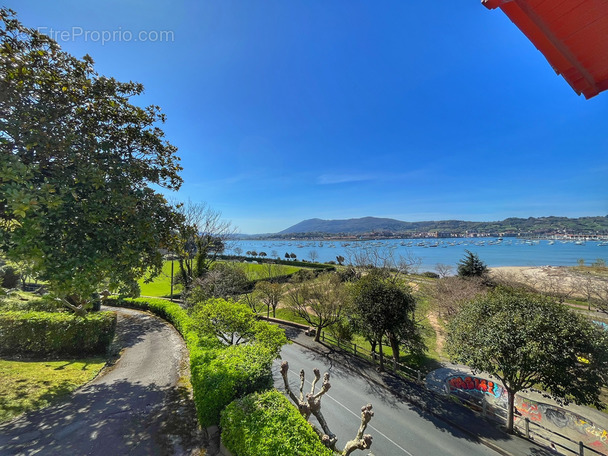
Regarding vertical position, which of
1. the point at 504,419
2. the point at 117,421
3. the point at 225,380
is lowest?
the point at 504,419

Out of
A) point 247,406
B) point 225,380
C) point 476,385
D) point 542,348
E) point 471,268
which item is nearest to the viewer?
point 247,406

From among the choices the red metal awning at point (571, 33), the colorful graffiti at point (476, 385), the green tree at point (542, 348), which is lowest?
the colorful graffiti at point (476, 385)

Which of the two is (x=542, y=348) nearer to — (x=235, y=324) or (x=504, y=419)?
(x=504, y=419)

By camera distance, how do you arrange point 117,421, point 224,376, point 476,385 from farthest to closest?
1. point 476,385
2. point 117,421
3. point 224,376

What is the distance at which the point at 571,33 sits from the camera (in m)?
1.61

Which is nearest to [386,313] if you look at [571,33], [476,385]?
[476,385]

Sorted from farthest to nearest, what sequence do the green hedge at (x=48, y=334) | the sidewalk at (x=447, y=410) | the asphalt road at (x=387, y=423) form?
the green hedge at (x=48, y=334), the sidewalk at (x=447, y=410), the asphalt road at (x=387, y=423)

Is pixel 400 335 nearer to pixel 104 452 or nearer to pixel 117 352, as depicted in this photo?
pixel 104 452

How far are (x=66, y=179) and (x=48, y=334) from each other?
436 inches

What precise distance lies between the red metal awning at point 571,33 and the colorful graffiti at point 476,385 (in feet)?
53.3

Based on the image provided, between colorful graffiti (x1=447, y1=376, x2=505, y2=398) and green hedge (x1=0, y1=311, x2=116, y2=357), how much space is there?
1950cm

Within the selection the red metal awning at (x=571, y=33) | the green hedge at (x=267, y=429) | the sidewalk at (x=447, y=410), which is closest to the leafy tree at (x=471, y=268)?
the sidewalk at (x=447, y=410)

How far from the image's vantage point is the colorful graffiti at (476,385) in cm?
1311

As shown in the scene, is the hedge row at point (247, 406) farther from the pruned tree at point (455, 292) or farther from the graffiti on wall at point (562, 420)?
the pruned tree at point (455, 292)
